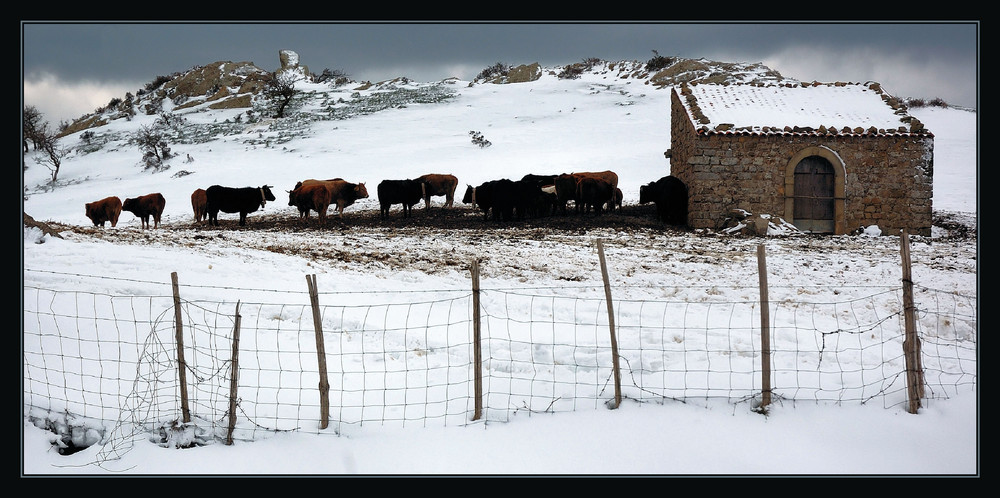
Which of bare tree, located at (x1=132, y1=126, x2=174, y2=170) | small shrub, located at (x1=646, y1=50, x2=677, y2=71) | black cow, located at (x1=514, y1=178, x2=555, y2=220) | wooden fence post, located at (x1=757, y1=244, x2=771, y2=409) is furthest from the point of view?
small shrub, located at (x1=646, y1=50, x2=677, y2=71)

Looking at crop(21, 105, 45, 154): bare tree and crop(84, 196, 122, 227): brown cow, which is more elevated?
crop(21, 105, 45, 154): bare tree

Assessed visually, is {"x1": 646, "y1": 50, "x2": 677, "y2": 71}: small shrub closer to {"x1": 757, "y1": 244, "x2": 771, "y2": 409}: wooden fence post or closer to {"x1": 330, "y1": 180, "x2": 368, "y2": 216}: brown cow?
{"x1": 330, "y1": 180, "x2": 368, "y2": 216}: brown cow

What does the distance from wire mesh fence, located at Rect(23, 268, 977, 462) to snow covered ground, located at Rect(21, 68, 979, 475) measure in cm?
Answer: 33

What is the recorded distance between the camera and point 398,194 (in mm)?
19906

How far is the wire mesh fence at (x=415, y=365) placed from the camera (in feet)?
19.8

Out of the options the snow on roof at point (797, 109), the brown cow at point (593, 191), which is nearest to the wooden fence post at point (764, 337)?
the snow on roof at point (797, 109)

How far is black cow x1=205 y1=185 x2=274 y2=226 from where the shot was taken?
18.9m

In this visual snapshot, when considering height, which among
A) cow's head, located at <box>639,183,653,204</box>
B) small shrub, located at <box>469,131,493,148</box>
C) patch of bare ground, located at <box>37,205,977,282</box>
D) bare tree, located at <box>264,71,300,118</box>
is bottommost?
patch of bare ground, located at <box>37,205,977,282</box>

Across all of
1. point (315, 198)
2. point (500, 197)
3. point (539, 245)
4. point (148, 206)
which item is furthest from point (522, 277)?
point (148, 206)

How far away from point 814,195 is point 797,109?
275 centimetres

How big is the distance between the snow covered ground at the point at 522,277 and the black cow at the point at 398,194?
1097mm

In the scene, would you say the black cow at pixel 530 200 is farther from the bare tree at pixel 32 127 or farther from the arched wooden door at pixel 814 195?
the bare tree at pixel 32 127

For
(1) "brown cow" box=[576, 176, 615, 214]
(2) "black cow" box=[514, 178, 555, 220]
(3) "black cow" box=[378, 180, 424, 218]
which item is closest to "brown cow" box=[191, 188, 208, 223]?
(3) "black cow" box=[378, 180, 424, 218]

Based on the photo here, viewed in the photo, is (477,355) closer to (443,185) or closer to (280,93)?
(443,185)
